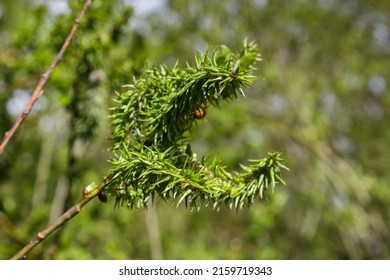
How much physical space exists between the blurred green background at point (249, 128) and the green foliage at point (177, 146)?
42.1 inches

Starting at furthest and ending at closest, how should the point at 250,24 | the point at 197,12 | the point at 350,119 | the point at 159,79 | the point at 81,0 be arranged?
1. the point at 350,119
2. the point at 197,12
3. the point at 250,24
4. the point at 81,0
5. the point at 159,79

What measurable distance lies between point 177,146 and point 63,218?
11.6 inches

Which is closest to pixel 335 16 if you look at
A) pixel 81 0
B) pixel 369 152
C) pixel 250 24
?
pixel 250 24

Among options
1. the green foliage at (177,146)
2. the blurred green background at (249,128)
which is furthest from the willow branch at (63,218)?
the blurred green background at (249,128)

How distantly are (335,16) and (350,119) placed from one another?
212 cm

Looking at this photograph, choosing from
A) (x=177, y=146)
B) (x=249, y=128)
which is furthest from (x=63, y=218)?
(x=249, y=128)

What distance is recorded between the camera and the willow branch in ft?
3.33

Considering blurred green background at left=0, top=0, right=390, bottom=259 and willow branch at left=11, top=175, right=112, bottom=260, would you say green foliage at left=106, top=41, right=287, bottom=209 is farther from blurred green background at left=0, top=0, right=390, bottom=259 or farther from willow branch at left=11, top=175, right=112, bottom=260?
blurred green background at left=0, top=0, right=390, bottom=259

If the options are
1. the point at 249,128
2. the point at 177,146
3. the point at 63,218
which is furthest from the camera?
the point at 249,128

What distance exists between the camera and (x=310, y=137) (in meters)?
5.79

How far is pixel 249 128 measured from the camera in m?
7.67

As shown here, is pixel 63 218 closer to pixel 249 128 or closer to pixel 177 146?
pixel 177 146

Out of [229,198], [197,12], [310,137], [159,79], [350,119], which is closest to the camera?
[229,198]

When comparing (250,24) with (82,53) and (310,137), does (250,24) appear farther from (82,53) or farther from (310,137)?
(82,53)
